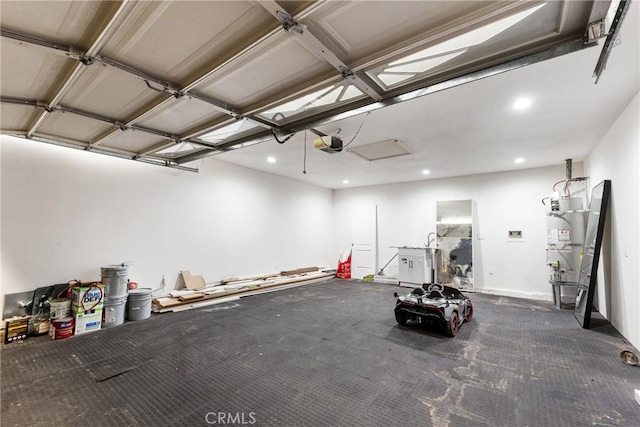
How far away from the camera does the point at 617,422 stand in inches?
75.6

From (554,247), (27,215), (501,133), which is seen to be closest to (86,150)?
(27,215)

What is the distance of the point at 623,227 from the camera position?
3.51m

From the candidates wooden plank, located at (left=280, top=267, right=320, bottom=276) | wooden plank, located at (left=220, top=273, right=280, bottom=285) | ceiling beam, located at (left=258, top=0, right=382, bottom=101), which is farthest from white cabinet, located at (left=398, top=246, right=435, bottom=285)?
ceiling beam, located at (left=258, top=0, right=382, bottom=101)

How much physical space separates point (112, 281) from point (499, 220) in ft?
26.3

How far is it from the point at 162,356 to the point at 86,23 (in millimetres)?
3060

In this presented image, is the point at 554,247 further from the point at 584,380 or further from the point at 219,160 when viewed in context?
the point at 219,160

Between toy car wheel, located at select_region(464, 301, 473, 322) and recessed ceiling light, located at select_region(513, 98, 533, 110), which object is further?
toy car wheel, located at select_region(464, 301, 473, 322)

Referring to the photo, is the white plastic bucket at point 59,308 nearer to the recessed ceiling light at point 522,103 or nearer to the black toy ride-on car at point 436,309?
the black toy ride-on car at point 436,309

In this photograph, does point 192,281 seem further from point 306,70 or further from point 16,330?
point 306,70

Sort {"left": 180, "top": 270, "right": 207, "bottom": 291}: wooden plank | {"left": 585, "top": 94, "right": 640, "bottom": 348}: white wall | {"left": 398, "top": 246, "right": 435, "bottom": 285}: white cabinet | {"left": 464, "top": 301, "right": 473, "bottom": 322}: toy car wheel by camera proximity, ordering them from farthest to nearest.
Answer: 1. {"left": 398, "top": 246, "right": 435, "bottom": 285}: white cabinet
2. {"left": 180, "top": 270, "right": 207, "bottom": 291}: wooden plank
3. {"left": 464, "top": 301, "right": 473, "bottom": 322}: toy car wheel
4. {"left": 585, "top": 94, "right": 640, "bottom": 348}: white wall

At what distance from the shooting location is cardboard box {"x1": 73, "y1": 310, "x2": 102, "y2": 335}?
3.59 metres

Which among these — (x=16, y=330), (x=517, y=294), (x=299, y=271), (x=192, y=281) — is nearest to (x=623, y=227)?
(x=517, y=294)

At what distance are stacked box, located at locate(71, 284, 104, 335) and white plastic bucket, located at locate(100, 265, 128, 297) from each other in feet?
0.51

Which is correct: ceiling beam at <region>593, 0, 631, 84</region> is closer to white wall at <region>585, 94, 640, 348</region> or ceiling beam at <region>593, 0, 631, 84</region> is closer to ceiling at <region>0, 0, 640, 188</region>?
ceiling at <region>0, 0, 640, 188</region>
